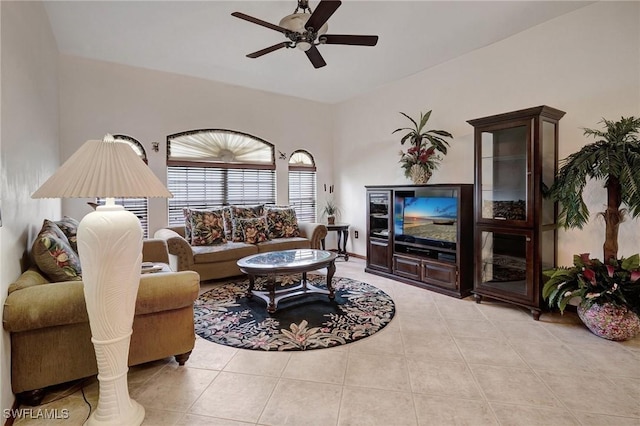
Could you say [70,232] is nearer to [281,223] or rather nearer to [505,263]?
[281,223]

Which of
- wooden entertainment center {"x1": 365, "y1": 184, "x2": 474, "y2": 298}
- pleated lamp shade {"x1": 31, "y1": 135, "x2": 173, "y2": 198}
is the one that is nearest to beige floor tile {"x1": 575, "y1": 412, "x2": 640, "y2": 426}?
wooden entertainment center {"x1": 365, "y1": 184, "x2": 474, "y2": 298}

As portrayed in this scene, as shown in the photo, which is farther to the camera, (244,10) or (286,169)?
(286,169)

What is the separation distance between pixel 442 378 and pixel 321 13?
2.79 m

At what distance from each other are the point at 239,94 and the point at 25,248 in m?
3.95

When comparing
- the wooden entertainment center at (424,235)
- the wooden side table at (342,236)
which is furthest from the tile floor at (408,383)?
the wooden side table at (342,236)

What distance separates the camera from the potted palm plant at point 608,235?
2.55 metres

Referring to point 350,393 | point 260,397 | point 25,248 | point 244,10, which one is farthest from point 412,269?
point 25,248

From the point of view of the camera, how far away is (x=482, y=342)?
103 inches

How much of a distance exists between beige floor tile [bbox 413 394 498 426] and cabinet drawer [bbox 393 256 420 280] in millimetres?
2350

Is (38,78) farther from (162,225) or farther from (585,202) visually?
(585,202)

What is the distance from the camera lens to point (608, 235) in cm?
280

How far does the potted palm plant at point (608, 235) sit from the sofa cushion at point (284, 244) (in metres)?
3.12

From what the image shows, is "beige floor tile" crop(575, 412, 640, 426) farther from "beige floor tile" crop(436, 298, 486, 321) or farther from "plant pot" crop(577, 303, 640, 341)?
"beige floor tile" crop(436, 298, 486, 321)

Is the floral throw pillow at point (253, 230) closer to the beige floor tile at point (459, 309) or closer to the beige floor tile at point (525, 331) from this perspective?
the beige floor tile at point (459, 309)
